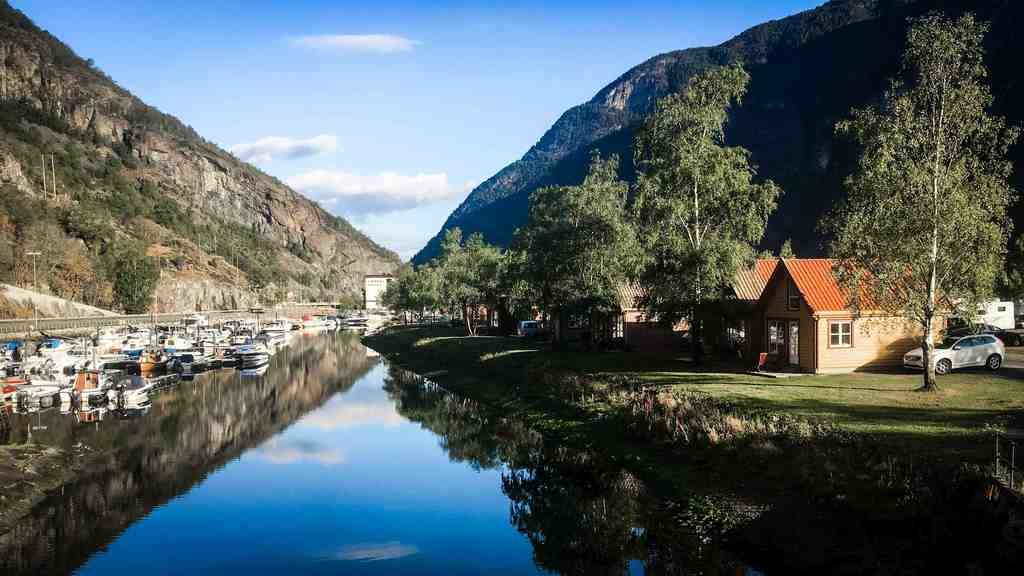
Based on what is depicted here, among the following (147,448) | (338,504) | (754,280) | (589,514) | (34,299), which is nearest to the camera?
(589,514)

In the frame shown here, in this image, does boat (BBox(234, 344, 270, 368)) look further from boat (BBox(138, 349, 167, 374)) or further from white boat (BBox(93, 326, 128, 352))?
white boat (BBox(93, 326, 128, 352))

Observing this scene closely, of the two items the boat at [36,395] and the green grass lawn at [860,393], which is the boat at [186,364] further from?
the green grass lawn at [860,393]

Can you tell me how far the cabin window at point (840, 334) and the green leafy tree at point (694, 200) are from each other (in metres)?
5.55

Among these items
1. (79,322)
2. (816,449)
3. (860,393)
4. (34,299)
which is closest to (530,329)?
(860,393)

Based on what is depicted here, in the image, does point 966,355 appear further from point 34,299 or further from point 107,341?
point 34,299

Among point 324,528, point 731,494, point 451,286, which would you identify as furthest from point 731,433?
point 451,286

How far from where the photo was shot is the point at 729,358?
49281 millimetres

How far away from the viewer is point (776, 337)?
143 feet

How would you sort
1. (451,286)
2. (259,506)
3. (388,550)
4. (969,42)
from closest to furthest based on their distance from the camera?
(388,550) → (259,506) → (969,42) → (451,286)

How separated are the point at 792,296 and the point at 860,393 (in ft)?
33.3

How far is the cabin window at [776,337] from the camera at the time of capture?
140 ft

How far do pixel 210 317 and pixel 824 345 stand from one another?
13339cm

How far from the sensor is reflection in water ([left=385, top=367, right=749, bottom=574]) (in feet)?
68.0

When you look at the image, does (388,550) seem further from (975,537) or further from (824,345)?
(824,345)
